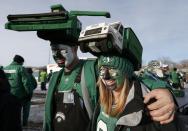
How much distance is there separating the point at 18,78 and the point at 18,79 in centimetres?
3

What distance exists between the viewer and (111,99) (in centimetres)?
284

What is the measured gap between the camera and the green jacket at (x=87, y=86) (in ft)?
12.6

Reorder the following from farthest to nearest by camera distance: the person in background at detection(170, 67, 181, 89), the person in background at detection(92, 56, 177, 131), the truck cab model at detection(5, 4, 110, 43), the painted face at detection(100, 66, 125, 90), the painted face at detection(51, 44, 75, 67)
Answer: the person in background at detection(170, 67, 181, 89) < the painted face at detection(51, 44, 75, 67) < the truck cab model at detection(5, 4, 110, 43) < the painted face at detection(100, 66, 125, 90) < the person in background at detection(92, 56, 177, 131)

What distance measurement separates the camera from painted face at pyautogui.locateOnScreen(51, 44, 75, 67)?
4203 mm

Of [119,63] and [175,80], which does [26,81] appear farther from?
[175,80]

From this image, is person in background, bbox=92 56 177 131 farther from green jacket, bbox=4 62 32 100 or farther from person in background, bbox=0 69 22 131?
green jacket, bbox=4 62 32 100

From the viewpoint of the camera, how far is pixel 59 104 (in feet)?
13.3

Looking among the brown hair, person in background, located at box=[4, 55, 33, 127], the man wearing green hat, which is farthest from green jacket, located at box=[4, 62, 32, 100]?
the brown hair

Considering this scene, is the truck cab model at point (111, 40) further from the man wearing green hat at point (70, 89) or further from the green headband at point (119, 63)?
the man wearing green hat at point (70, 89)

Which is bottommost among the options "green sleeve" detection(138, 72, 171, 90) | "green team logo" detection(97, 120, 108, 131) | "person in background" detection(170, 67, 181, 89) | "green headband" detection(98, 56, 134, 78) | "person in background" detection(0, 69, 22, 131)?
"person in background" detection(170, 67, 181, 89)

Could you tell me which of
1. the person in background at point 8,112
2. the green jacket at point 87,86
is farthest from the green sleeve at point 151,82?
the person in background at point 8,112

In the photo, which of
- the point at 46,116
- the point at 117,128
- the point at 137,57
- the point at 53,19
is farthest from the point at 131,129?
the point at 46,116

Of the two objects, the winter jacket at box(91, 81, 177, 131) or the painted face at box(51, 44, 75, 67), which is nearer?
the winter jacket at box(91, 81, 177, 131)

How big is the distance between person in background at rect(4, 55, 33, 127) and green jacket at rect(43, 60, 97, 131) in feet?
14.5
